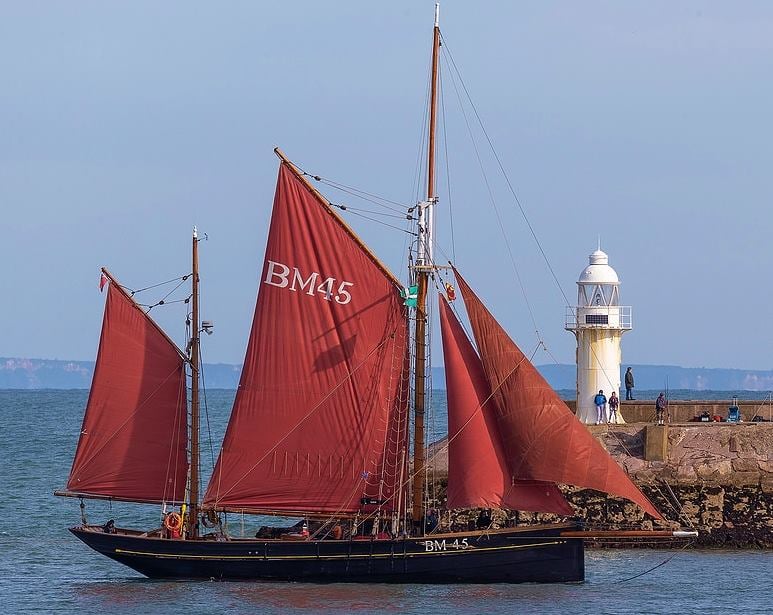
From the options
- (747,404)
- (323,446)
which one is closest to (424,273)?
(323,446)

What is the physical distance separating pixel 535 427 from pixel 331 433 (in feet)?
17.2

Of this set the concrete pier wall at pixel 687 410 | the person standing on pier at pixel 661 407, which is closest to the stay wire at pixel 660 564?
the person standing on pier at pixel 661 407

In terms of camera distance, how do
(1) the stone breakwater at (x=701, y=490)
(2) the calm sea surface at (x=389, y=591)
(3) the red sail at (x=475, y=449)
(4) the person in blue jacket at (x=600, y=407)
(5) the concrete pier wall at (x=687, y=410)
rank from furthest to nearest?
1. (5) the concrete pier wall at (x=687, y=410)
2. (4) the person in blue jacket at (x=600, y=407)
3. (1) the stone breakwater at (x=701, y=490)
4. (3) the red sail at (x=475, y=449)
5. (2) the calm sea surface at (x=389, y=591)

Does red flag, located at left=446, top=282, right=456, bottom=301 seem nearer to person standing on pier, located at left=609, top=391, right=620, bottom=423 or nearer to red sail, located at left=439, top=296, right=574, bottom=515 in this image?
red sail, located at left=439, top=296, right=574, bottom=515

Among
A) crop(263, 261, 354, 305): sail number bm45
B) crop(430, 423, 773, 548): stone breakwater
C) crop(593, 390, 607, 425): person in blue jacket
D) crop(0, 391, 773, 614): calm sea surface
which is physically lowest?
crop(0, 391, 773, 614): calm sea surface

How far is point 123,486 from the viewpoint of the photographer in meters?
40.7

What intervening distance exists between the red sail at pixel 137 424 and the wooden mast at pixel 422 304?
6.03m

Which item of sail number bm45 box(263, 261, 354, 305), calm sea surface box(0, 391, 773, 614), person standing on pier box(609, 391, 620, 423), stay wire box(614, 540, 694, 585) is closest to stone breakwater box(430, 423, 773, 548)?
stay wire box(614, 540, 694, 585)

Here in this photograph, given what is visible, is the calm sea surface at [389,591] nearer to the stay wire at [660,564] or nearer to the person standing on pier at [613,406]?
the stay wire at [660,564]

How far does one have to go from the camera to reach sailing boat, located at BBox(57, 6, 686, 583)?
38.0 metres

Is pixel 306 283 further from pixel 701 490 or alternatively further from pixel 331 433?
pixel 701 490

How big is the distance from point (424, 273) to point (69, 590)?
11845mm

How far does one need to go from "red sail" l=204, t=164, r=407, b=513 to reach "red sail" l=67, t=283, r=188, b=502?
1.65 m

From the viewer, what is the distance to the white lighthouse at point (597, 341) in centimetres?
5203
